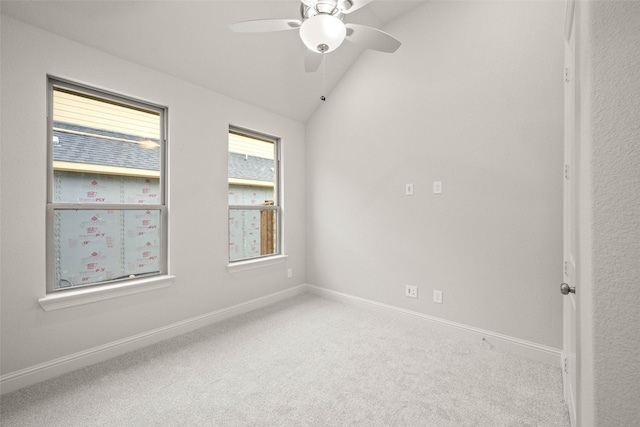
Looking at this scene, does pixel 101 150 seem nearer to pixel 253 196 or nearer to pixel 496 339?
pixel 253 196

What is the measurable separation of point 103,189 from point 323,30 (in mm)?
2068

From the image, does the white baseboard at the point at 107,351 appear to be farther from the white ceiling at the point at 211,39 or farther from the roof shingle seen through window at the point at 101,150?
the white ceiling at the point at 211,39

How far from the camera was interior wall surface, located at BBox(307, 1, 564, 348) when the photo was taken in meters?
2.05

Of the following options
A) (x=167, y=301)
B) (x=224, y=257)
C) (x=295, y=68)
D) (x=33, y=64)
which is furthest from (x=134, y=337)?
(x=295, y=68)

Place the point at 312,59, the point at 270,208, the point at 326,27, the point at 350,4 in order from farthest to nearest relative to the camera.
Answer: the point at 270,208 → the point at 312,59 → the point at 350,4 → the point at 326,27

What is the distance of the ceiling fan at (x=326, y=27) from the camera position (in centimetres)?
143

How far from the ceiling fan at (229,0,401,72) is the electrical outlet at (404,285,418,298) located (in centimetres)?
214

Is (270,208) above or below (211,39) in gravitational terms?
below

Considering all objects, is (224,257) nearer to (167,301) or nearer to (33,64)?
(167,301)

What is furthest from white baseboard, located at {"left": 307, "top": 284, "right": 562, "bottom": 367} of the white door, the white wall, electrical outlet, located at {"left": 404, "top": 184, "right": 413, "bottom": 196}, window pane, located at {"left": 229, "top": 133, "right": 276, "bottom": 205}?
window pane, located at {"left": 229, "top": 133, "right": 276, "bottom": 205}

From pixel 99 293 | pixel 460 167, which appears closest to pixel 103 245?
pixel 99 293

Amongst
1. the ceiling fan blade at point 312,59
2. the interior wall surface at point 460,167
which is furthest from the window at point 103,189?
the interior wall surface at point 460,167

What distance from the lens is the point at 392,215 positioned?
2.90m

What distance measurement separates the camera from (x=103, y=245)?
2.21m
